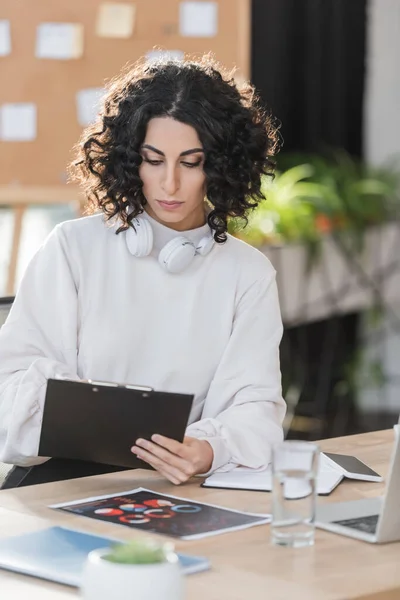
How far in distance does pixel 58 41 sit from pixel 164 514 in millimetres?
→ 2584

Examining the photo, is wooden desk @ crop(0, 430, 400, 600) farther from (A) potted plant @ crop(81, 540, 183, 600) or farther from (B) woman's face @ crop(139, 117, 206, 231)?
(B) woman's face @ crop(139, 117, 206, 231)

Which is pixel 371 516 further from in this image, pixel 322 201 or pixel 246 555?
pixel 322 201

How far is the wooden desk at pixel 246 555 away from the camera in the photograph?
4.15 ft

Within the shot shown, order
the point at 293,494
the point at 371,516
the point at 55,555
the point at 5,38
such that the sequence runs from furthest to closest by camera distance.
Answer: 1. the point at 5,38
2. the point at 371,516
3. the point at 293,494
4. the point at 55,555

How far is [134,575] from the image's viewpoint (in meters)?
0.98

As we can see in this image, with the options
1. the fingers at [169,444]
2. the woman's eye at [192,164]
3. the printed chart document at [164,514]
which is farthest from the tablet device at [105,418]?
the woman's eye at [192,164]

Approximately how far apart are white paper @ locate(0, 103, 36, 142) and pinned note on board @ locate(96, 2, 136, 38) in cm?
37

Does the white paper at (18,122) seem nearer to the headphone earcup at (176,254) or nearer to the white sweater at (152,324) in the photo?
the white sweater at (152,324)

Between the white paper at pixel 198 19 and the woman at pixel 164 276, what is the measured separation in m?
1.86

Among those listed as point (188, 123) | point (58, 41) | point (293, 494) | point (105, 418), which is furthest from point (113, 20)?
point (293, 494)

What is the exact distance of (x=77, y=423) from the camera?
1798 millimetres

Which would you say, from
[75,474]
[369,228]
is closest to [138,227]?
[75,474]

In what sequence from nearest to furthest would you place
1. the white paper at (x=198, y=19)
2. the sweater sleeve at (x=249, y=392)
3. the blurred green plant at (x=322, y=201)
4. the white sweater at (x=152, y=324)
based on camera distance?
the sweater sleeve at (x=249, y=392) → the white sweater at (x=152, y=324) → the white paper at (x=198, y=19) → the blurred green plant at (x=322, y=201)

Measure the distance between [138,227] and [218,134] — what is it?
236 mm
